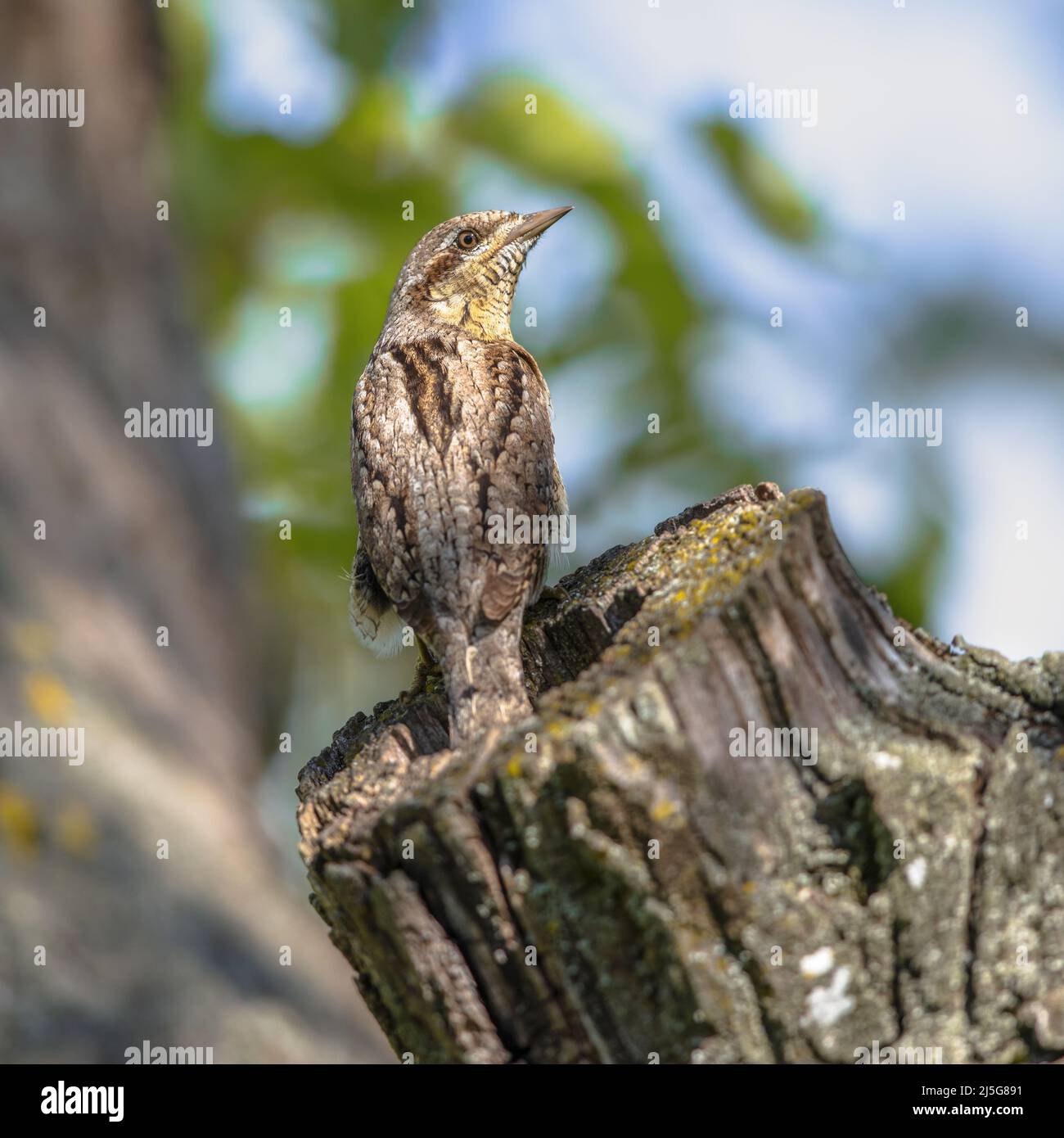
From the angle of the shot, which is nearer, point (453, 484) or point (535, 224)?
point (453, 484)

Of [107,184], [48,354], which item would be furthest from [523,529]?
[107,184]

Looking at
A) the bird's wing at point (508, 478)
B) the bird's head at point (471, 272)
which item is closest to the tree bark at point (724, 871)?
the bird's wing at point (508, 478)

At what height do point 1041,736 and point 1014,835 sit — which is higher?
point 1041,736

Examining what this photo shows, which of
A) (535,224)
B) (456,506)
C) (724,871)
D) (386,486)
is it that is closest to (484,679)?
(456,506)

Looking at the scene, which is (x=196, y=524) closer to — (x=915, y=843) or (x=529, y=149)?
(x=529, y=149)

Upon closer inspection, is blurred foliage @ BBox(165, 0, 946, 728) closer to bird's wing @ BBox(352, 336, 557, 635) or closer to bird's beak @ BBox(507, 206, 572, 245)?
bird's beak @ BBox(507, 206, 572, 245)

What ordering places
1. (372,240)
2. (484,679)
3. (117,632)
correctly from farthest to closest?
(372,240), (117,632), (484,679)

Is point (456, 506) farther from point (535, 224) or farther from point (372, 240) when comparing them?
point (372, 240)
